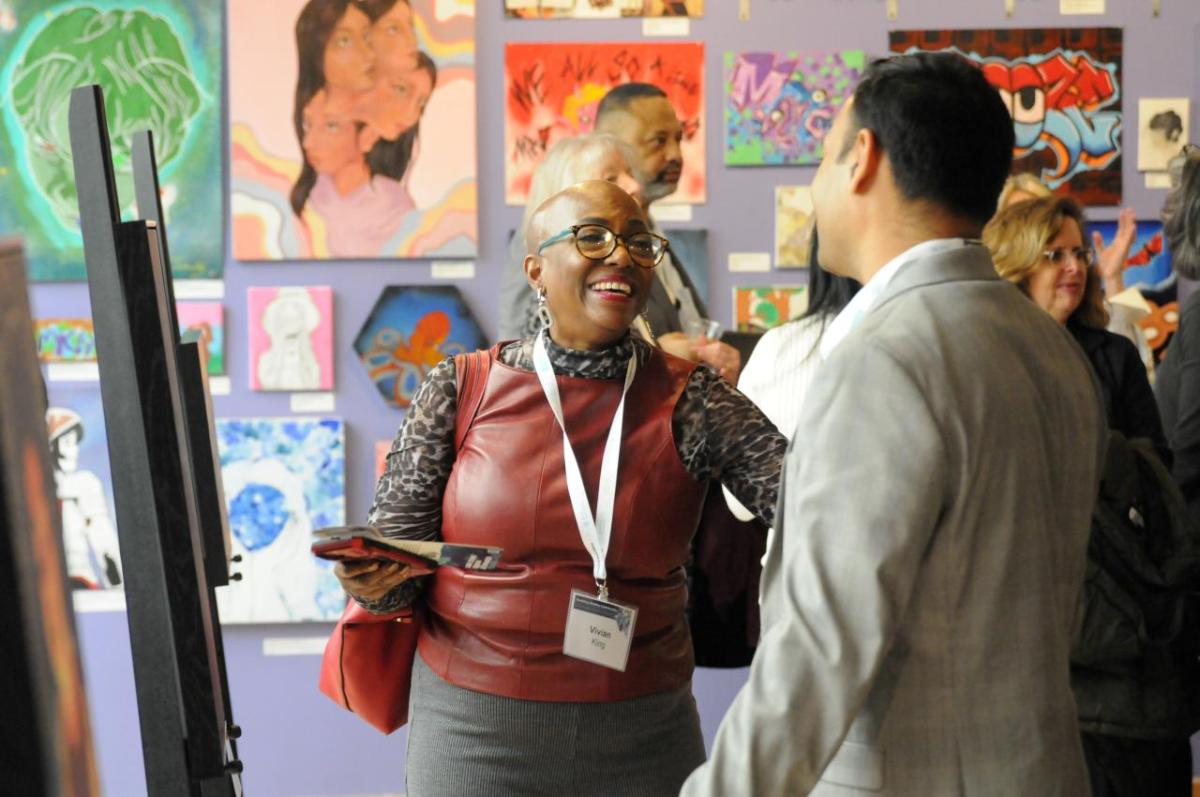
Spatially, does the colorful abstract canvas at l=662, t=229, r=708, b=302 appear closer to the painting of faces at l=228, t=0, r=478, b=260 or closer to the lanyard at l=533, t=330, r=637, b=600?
the painting of faces at l=228, t=0, r=478, b=260

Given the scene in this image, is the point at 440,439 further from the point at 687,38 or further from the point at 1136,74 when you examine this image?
the point at 1136,74

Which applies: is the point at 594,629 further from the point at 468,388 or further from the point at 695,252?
the point at 695,252

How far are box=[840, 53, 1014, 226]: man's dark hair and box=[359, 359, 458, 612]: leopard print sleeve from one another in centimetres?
87

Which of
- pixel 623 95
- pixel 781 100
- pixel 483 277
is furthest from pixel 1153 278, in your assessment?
pixel 483 277

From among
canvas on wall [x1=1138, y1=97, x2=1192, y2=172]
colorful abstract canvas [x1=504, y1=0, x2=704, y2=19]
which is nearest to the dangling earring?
colorful abstract canvas [x1=504, y1=0, x2=704, y2=19]

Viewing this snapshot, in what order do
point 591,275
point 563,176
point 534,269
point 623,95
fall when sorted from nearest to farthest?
1. point 591,275
2. point 534,269
3. point 563,176
4. point 623,95

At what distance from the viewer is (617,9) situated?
5195 mm

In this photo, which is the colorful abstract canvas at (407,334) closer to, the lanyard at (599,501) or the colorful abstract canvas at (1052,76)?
the colorful abstract canvas at (1052,76)

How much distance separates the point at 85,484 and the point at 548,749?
12.2ft

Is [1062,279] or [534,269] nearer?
[534,269]

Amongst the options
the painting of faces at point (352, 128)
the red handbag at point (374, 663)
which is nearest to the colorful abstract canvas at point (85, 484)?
the painting of faces at point (352, 128)

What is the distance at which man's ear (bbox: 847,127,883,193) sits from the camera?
163 cm

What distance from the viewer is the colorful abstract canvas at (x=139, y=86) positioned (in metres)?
5.17

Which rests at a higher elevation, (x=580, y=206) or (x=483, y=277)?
(x=580, y=206)
